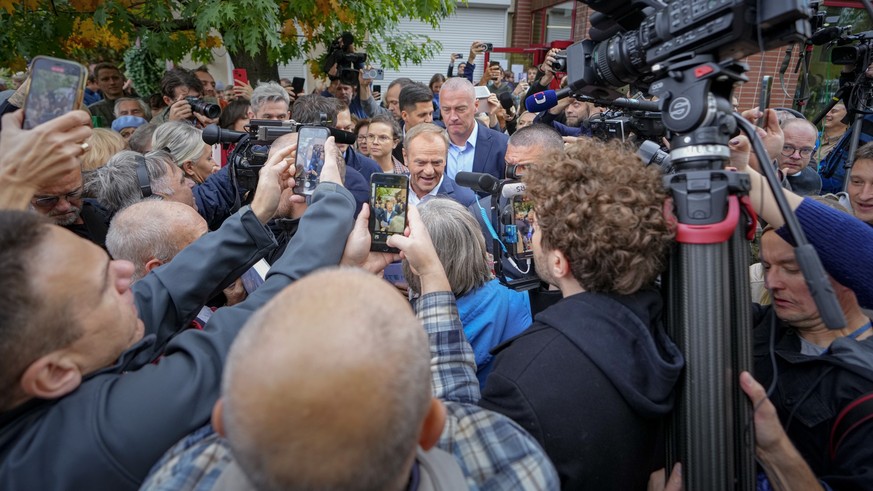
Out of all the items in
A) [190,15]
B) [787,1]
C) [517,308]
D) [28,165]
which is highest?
[190,15]

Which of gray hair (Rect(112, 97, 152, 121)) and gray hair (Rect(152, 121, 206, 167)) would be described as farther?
gray hair (Rect(112, 97, 152, 121))

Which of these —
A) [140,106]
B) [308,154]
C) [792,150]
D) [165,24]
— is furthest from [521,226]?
[140,106]

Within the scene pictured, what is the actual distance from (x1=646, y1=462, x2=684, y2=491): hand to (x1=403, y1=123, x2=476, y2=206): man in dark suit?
2550mm

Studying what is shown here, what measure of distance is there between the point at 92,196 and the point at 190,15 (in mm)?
3133

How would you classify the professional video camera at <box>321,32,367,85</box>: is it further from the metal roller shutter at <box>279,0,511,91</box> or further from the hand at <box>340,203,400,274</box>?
the metal roller shutter at <box>279,0,511,91</box>

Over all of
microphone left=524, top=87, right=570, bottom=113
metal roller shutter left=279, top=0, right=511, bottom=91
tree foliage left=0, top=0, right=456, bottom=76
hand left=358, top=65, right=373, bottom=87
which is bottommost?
microphone left=524, top=87, right=570, bottom=113

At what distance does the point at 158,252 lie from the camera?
217 cm

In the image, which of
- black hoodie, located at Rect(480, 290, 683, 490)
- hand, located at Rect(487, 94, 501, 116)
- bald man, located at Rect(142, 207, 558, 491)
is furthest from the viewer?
hand, located at Rect(487, 94, 501, 116)

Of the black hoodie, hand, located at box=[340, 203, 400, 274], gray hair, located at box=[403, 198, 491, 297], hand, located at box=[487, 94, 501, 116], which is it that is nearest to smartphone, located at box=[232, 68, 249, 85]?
hand, located at box=[487, 94, 501, 116]

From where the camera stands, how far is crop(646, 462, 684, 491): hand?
52.9 inches

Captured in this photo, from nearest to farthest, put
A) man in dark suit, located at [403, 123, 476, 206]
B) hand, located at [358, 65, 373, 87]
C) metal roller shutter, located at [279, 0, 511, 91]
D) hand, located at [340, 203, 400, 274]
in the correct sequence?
hand, located at [340, 203, 400, 274], man in dark suit, located at [403, 123, 476, 206], hand, located at [358, 65, 373, 87], metal roller shutter, located at [279, 0, 511, 91]

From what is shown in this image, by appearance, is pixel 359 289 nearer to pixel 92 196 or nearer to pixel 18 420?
pixel 18 420

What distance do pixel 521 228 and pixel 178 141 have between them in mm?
2782

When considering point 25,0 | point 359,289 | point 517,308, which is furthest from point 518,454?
point 25,0
